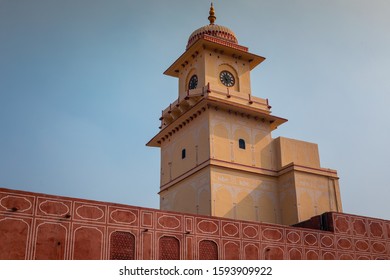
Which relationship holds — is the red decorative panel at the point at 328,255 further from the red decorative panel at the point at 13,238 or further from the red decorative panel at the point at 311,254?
the red decorative panel at the point at 13,238

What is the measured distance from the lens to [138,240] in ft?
65.6

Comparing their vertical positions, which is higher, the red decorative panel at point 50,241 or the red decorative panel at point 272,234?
the red decorative panel at point 272,234

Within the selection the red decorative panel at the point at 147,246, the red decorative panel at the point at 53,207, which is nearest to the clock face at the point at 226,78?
the red decorative panel at the point at 147,246

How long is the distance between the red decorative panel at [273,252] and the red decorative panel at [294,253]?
0.45 metres

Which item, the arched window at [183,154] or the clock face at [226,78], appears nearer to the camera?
the arched window at [183,154]

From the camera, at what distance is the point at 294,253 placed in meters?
24.2

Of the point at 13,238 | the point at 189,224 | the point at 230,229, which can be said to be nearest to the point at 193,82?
the point at 230,229

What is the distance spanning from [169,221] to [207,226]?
198cm

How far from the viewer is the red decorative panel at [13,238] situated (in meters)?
17.1

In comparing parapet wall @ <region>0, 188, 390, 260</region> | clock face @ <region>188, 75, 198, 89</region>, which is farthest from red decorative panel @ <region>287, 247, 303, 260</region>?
clock face @ <region>188, 75, 198, 89</region>

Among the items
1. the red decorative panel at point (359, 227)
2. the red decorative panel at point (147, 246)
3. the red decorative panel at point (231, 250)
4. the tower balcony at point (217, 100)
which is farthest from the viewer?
the tower balcony at point (217, 100)

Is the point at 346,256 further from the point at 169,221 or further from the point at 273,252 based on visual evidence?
the point at 169,221

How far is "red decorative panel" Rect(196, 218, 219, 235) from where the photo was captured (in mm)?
21859
